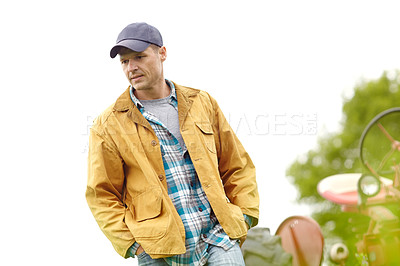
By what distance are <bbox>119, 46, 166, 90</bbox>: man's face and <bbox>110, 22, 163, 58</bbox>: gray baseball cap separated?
41 millimetres

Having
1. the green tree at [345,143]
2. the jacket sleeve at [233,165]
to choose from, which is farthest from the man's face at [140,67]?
the green tree at [345,143]

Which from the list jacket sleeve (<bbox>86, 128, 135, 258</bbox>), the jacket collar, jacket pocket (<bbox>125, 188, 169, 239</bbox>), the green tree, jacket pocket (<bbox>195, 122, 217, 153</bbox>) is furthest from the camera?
the green tree

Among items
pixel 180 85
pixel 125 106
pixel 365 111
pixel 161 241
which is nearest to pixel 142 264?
pixel 161 241

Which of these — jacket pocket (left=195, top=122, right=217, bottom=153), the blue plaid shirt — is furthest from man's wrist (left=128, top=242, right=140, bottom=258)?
jacket pocket (left=195, top=122, right=217, bottom=153)

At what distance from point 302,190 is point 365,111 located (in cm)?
203

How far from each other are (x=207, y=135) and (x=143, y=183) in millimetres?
530

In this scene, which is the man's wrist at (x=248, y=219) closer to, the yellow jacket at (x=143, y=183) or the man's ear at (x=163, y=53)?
the yellow jacket at (x=143, y=183)

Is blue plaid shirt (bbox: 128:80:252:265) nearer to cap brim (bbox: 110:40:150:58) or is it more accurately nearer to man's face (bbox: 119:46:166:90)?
man's face (bbox: 119:46:166:90)

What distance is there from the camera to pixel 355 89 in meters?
10.4

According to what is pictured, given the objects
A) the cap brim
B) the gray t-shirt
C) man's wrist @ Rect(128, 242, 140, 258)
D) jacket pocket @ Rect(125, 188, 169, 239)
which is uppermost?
the cap brim

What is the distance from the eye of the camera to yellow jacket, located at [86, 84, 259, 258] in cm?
295

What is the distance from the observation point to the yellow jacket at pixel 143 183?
2.95 metres

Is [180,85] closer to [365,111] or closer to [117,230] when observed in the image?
[117,230]

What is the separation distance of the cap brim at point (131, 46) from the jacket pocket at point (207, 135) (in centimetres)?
56
